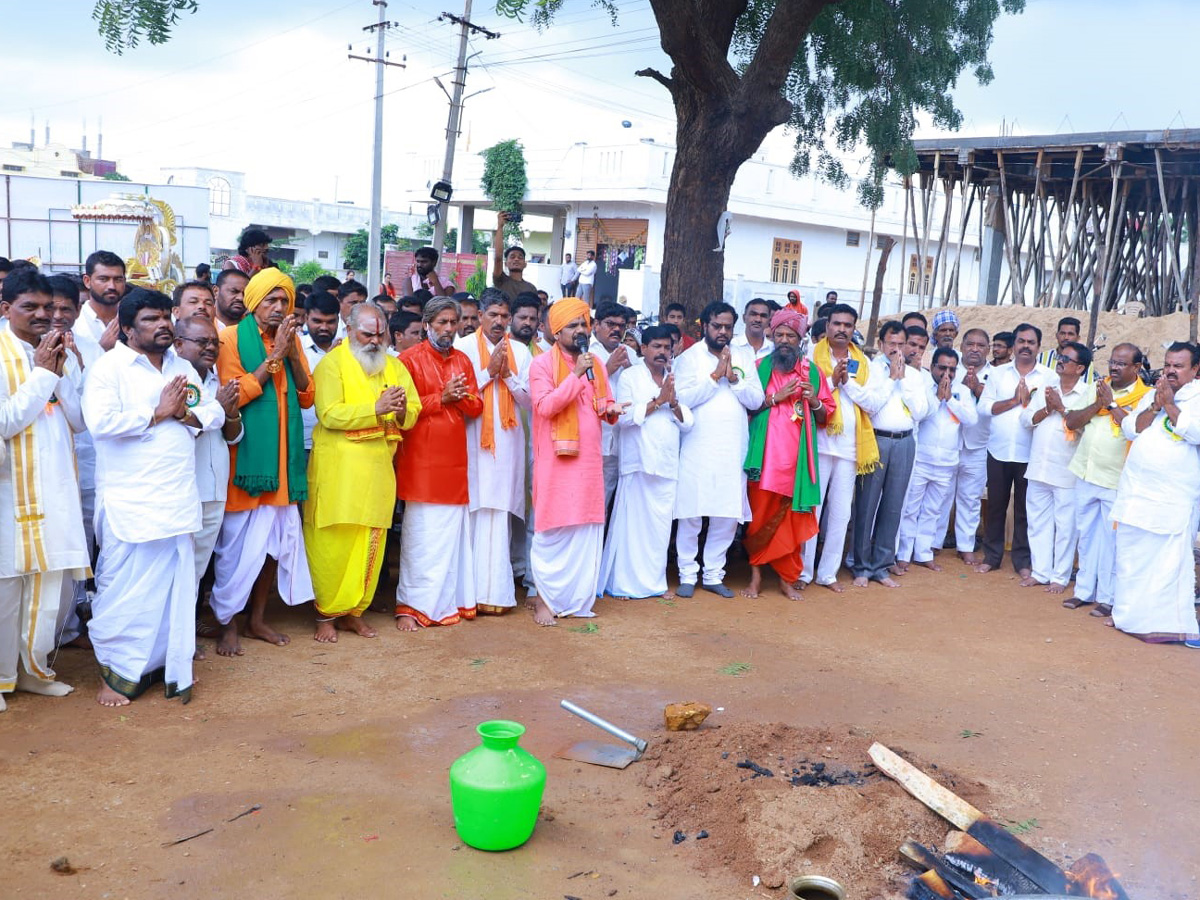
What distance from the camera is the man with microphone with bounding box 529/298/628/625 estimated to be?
6582 millimetres

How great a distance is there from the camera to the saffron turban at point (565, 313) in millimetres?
6645

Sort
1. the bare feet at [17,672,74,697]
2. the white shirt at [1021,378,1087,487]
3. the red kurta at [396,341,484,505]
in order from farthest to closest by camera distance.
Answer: the white shirt at [1021,378,1087,487] → the red kurta at [396,341,484,505] → the bare feet at [17,672,74,697]

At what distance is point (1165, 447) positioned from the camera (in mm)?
6719

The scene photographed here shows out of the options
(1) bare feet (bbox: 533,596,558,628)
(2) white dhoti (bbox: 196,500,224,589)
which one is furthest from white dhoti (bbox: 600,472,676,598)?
(2) white dhoti (bbox: 196,500,224,589)

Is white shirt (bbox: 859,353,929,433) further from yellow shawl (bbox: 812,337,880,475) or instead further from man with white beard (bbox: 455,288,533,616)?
man with white beard (bbox: 455,288,533,616)

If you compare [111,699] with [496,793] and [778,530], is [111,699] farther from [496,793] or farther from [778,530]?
[778,530]

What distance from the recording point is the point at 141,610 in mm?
4844

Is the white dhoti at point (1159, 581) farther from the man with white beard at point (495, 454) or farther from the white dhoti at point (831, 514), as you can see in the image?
the man with white beard at point (495, 454)

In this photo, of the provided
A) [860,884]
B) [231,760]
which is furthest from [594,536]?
[860,884]

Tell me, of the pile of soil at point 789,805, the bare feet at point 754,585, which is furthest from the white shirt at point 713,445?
the pile of soil at point 789,805

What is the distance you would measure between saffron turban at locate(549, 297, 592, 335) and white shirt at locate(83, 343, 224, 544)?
2513 mm

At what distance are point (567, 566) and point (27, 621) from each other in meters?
3.10

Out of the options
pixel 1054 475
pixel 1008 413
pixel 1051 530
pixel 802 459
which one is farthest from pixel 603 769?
pixel 1008 413

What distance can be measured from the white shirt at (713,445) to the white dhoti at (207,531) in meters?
3.23
